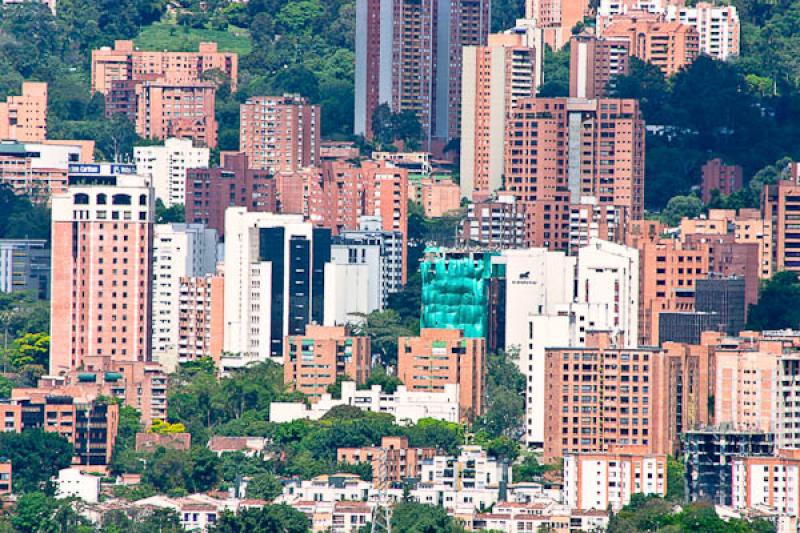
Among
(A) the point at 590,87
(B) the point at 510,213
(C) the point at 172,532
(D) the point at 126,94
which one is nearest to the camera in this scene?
(C) the point at 172,532

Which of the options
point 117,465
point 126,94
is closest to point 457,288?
point 117,465

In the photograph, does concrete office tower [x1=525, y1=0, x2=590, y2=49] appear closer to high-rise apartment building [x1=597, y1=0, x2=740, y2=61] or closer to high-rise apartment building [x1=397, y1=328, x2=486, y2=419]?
high-rise apartment building [x1=597, y1=0, x2=740, y2=61]

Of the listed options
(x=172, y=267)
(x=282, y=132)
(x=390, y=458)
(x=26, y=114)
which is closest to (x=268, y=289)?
(x=172, y=267)

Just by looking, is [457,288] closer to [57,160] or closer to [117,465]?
[117,465]

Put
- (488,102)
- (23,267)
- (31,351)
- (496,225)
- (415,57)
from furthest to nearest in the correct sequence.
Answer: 1. (415,57)
2. (488,102)
3. (23,267)
4. (496,225)
5. (31,351)

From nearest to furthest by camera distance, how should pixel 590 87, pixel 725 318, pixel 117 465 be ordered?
pixel 117 465, pixel 725 318, pixel 590 87

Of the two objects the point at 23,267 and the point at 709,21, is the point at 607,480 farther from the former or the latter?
the point at 709,21

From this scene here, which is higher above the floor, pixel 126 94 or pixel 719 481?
pixel 126 94
